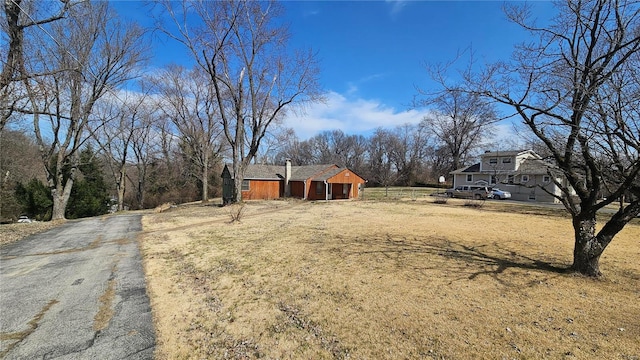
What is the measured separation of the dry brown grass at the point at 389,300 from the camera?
328 centimetres

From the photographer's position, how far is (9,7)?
8914mm

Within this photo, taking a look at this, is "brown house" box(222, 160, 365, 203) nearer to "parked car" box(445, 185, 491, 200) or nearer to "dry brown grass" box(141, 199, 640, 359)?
"parked car" box(445, 185, 491, 200)

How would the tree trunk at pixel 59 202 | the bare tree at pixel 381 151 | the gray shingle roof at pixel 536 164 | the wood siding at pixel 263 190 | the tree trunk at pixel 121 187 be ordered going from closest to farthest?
1. the gray shingle roof at pixel 536 164
2. the tree trunk at pixel 59 202
3. the wood siding at pixel 263 190
4. the tree trunk at pixel 121 187
5. the bare tree at pixel 381 151

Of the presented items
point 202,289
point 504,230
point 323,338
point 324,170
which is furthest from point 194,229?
point 324,170

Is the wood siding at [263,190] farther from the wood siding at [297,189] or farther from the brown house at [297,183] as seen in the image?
the wood siding at [297,189]

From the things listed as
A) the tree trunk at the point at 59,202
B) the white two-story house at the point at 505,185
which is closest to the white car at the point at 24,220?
the tree trunk at the point at 59,202

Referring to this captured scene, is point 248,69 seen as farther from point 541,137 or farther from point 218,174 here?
point 218,174

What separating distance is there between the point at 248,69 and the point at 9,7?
1205 cm

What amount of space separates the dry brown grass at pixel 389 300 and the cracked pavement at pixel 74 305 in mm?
303

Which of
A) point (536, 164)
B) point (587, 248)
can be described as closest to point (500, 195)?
point (536, 164)

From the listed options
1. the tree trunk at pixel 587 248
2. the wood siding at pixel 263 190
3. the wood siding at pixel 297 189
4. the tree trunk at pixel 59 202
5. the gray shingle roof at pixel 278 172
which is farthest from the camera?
the wood siding at pixel 297 189

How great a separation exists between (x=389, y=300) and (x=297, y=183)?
84.6 ft

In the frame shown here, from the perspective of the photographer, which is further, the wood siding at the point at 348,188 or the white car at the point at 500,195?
the wood siding at the point at 348,188

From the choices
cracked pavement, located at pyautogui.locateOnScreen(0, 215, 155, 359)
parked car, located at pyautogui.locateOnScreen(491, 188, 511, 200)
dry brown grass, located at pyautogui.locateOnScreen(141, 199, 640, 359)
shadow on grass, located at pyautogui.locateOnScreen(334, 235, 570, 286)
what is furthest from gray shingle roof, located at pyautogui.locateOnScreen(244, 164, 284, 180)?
parked car, located at pyautogui.locateOnScreen(491, 188, 511, 200)
